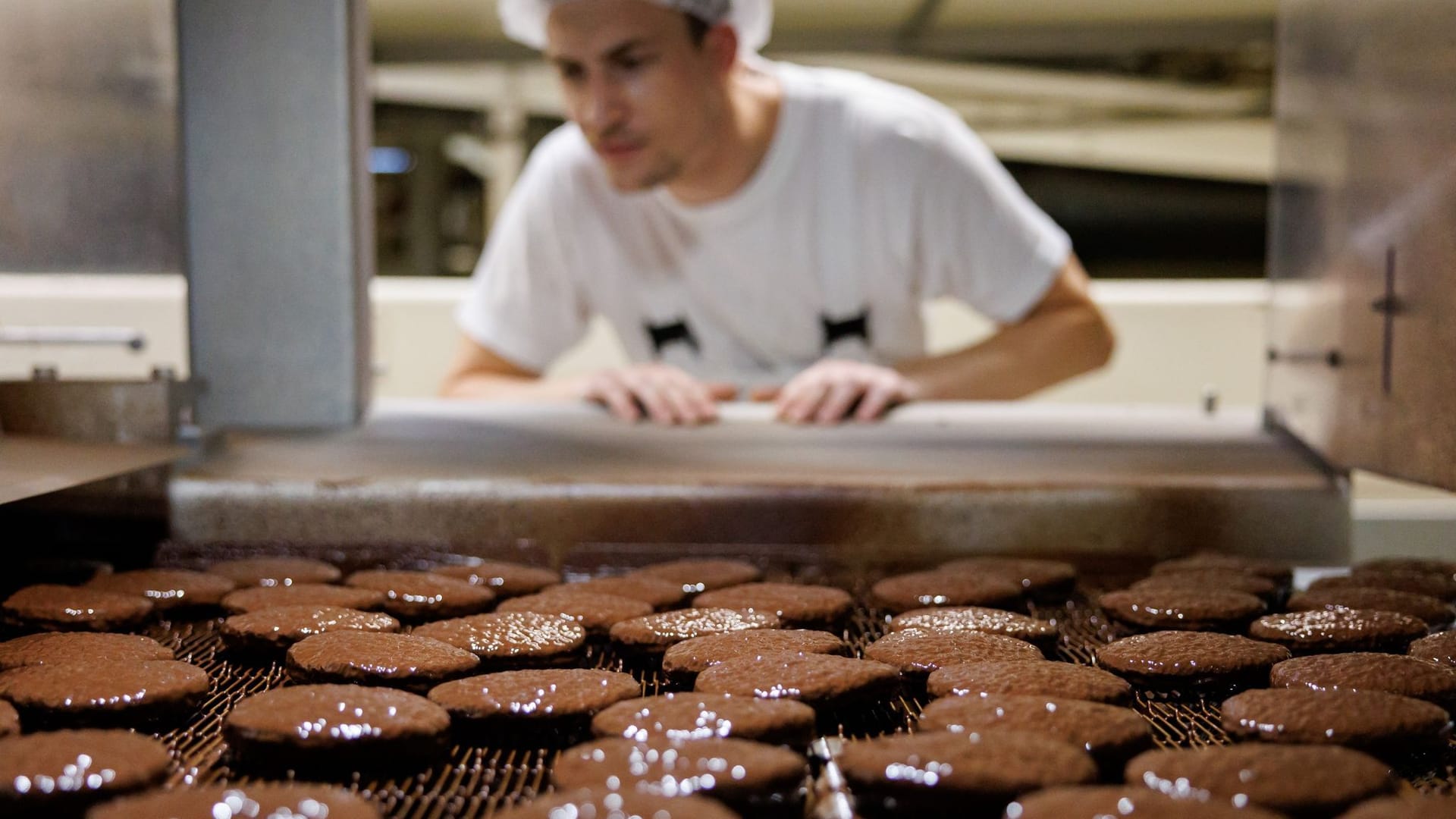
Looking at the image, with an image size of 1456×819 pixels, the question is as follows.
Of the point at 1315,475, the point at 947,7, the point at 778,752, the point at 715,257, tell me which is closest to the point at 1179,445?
the point at 1315,475

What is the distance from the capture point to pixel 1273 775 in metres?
0.66

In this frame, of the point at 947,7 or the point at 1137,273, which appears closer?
the point at 947,7

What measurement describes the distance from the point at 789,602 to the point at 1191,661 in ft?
1.27

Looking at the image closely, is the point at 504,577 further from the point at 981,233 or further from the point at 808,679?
the point at 981,233

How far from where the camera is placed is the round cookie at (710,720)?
75 cm

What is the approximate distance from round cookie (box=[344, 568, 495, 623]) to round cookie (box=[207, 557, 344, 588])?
4cm

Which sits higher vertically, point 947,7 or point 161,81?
point 947,7

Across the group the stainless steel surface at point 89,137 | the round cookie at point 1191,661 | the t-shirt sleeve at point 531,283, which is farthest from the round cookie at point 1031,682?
the t-shirt sleeve at point 531,283

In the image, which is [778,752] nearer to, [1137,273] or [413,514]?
[413,514]

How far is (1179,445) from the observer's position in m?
1.53

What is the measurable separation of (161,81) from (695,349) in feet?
4.50

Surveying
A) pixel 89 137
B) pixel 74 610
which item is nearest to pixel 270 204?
pixel 89 137

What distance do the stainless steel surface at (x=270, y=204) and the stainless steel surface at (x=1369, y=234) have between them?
1335 mm

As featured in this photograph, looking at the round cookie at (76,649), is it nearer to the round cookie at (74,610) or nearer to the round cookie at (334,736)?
the round cookie at (74,610)
